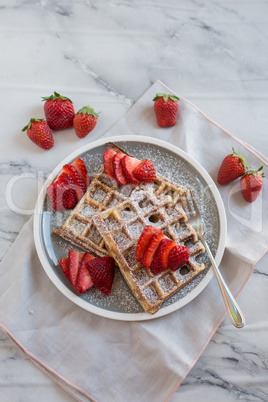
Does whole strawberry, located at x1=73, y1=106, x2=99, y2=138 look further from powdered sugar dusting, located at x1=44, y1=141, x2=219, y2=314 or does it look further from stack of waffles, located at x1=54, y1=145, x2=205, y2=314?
stack of waffles, located at x1=54, y1=145, x2=205, y2=314

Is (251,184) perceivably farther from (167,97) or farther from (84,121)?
(84,121)

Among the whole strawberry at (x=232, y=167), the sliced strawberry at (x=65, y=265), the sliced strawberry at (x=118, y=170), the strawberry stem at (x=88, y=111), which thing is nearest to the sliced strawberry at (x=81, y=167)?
the sliced strawberry at (x=118, y=170)

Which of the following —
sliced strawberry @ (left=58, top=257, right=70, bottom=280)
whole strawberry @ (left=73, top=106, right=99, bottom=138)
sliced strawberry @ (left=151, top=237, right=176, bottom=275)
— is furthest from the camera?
whole strawberry @ (left=73, top=106, right=99, bottom=138)

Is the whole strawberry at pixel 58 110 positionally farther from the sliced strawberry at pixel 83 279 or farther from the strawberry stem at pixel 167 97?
the sliced strawberry at pixel 83 279

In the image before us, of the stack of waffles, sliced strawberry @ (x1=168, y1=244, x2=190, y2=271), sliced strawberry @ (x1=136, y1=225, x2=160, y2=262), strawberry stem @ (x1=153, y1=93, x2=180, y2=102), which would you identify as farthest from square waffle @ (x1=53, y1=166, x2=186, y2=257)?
strawberry stem @ (x1=153, y1=93, x2=180, y2=102)

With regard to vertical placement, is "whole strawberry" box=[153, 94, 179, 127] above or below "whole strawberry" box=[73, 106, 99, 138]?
above

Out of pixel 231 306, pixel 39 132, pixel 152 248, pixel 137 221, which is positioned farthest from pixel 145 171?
pixel 231 306

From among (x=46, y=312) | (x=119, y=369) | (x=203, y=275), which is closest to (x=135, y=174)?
(x=203, y=275)
